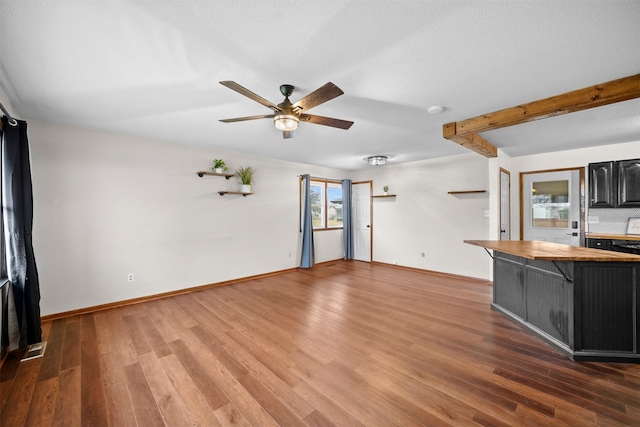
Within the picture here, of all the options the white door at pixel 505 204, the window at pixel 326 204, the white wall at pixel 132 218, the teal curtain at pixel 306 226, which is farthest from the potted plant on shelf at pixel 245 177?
the white door at pixel 505 204

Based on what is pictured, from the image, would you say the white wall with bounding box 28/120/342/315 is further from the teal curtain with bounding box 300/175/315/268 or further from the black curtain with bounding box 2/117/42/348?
the teal curtain with bounding box 300/175/315/268

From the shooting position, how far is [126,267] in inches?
148

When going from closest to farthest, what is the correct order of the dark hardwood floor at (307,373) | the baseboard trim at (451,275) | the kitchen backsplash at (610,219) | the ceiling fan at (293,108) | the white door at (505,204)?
1. the dark hardwood floor at (307,373)
2. the ceiling fan at (293,108)
3. the kitchen backsplash at (610,219)
4. the white door at (505,204)
5. the baseboard trim at (451,275)

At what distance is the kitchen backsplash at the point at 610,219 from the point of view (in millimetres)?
4145

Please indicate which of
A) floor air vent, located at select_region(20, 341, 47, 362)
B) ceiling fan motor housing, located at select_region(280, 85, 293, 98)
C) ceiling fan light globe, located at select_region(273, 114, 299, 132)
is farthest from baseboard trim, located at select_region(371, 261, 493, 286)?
floor air vent, located at select_region(20, 341, 47, 362)

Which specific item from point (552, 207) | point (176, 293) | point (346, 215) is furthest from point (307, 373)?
point (552, 207)

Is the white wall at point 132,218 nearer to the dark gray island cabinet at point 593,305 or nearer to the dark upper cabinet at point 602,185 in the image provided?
the dark gray island cabinet at point 593,305

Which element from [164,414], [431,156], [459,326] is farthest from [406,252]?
[164,414]

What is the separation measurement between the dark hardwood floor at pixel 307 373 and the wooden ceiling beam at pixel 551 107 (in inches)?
90.3

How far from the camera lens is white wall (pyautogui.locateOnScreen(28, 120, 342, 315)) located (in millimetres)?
3271

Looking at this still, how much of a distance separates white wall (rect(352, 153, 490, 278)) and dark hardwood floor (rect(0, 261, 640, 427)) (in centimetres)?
180

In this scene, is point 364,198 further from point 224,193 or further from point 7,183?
point 7,183

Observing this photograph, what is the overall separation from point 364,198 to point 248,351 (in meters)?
5.10

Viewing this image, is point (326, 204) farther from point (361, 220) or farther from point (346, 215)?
point (361, 220)
